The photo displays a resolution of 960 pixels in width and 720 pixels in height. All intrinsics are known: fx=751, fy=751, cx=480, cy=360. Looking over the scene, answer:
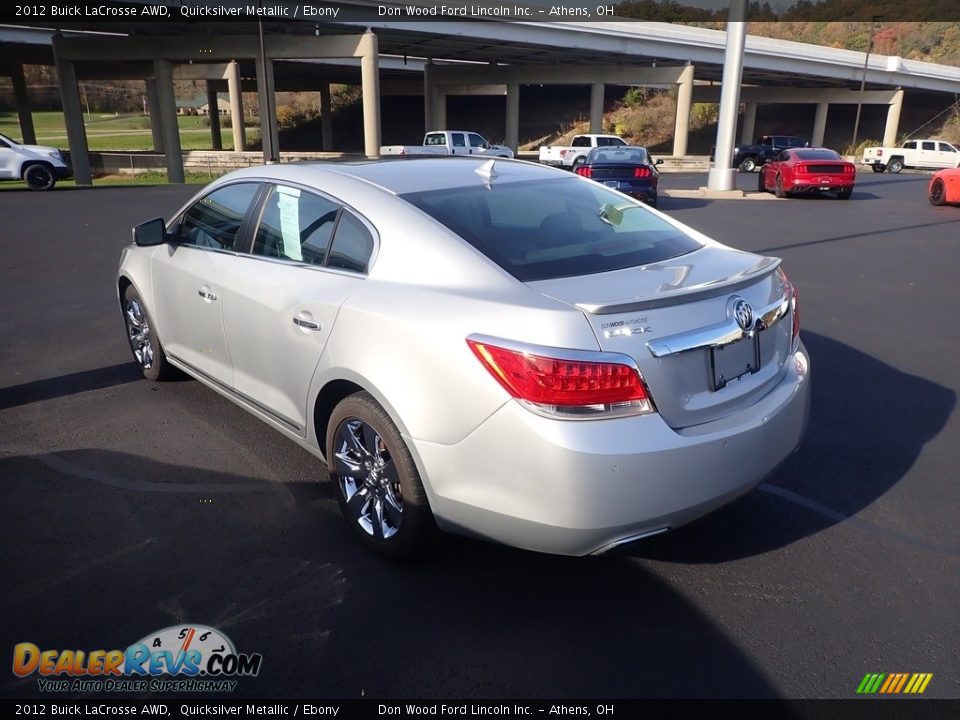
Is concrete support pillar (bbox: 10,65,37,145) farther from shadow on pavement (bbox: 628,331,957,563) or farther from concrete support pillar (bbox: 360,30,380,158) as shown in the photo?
shadow on pavement (bbox: 628,331,957,563)

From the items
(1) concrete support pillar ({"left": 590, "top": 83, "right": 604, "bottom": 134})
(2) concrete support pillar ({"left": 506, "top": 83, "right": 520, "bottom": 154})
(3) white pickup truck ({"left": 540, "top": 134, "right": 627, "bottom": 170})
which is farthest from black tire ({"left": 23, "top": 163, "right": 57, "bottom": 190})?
(1) concrete support pillar ({"left": 590, "top": 83, "right": 604, "bottom": 134})

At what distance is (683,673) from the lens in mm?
2600

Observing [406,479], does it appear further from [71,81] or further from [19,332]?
[71,81]

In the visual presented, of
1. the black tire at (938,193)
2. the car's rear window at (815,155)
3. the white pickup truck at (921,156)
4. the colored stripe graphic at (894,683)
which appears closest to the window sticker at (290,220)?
the colored stripe graphic at (894,683)

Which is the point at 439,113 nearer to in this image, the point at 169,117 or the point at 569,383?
the point at 169,117

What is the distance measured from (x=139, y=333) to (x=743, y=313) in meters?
4.31

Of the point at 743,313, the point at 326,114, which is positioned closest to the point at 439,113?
the point at 326,114

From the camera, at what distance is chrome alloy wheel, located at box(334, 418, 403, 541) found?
10.4ft

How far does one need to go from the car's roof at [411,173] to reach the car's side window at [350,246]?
251 millimetres

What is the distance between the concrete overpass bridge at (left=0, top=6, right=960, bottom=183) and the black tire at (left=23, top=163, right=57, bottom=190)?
35.1ft

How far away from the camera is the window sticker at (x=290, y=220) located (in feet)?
12.1

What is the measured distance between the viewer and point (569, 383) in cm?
254

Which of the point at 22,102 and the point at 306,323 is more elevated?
the point at 22,102

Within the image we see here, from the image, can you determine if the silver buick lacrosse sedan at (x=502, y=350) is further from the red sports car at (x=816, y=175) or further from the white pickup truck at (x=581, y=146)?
the white pickup truck at (x=581, y=146)
